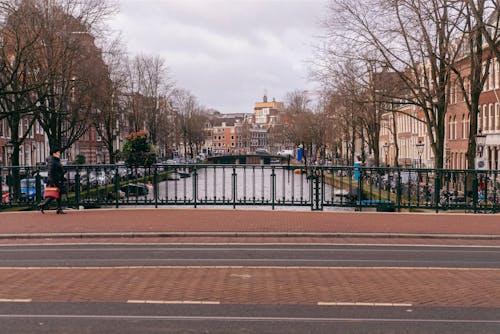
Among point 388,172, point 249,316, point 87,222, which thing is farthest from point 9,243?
point 388,172

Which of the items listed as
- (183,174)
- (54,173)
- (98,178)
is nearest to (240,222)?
(183,174)

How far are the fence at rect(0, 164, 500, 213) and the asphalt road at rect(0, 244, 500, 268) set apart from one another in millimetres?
7304

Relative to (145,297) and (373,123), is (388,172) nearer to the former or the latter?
(145,297)

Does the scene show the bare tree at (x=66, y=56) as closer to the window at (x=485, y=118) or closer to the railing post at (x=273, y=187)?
the railing post at (x=273, y=187)

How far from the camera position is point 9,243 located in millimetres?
14586

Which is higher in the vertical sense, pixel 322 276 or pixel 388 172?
pixel 388 172

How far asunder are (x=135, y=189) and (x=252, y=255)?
393 inches

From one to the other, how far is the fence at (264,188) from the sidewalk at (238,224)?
1.07m

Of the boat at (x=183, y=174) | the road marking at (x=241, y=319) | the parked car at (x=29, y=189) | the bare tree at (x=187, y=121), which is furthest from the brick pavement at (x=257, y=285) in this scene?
the bare tree at (x=187, y=121)

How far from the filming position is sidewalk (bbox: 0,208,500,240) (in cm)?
1570

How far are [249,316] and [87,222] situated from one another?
35.0ft

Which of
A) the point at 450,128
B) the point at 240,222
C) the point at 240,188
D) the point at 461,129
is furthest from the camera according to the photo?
the point at 450,128

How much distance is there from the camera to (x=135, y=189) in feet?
71.7

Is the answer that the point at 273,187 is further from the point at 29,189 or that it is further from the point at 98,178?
the point at 29,189
